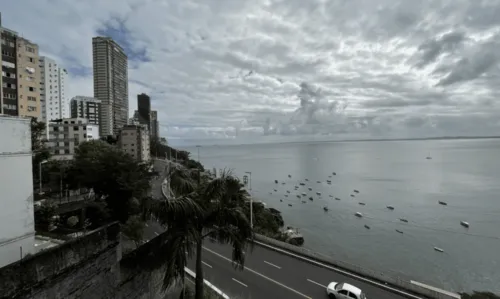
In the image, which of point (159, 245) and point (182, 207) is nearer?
point (182, 207)

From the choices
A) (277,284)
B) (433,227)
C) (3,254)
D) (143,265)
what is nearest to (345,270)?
(277,284)

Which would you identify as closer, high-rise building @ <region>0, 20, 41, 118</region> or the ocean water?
the ocean water

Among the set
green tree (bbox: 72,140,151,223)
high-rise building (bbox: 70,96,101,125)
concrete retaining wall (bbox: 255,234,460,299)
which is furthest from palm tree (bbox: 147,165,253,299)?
high-rise building (bbox: 70,96,101,125)

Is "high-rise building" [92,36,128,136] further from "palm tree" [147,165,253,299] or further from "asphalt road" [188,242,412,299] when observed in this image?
"palm tree" [147,165,253,299]

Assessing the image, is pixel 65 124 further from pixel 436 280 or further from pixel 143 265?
pixel 436 280

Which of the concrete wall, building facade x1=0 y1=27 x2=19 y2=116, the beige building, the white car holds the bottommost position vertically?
the white car

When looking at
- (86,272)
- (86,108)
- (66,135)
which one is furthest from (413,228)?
(86,108)

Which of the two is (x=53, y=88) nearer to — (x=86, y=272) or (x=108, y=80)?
(x=108, y=80)
